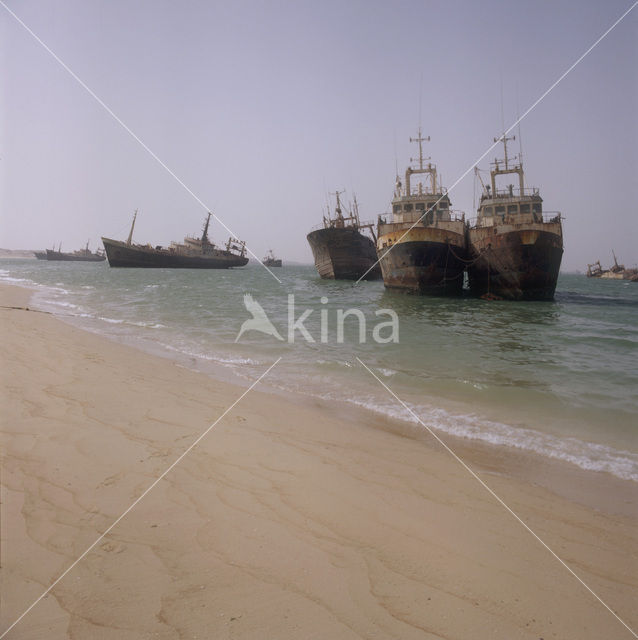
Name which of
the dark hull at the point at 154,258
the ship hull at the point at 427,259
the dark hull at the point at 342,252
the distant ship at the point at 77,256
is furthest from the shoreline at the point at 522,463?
the distant ship at the point at 77,256

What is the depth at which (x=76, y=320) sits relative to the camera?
1114cm

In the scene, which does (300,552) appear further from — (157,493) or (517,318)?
(517,318)

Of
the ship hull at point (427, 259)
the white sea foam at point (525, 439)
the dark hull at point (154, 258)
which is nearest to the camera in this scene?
the white sea foam at point (525, 439)

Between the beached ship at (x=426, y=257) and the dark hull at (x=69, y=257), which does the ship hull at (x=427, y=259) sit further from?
the dark hull at (x=69, y=257)

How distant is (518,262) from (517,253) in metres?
0.51

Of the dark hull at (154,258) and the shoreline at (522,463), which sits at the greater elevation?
the dark hull at (154,258)

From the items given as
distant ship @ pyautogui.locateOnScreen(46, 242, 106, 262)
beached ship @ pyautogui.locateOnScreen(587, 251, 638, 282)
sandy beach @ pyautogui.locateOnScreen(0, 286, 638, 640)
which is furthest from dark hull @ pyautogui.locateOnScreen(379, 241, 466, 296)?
distant ship @ pyautogui.locateOnScreen(46, 242, 106, 262)

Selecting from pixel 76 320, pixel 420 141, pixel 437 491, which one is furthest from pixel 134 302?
pixel 420 141

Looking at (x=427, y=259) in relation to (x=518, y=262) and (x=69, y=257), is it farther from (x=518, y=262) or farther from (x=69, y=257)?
(x=69, y=257)

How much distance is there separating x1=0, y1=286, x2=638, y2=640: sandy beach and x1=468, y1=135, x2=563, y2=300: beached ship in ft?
58.2

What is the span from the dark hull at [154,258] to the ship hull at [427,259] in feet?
171

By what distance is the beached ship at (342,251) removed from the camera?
34875 mm

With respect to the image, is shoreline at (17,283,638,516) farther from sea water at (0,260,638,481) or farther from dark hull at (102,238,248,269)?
dark hull at (102,238,248,269)

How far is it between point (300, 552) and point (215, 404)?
9.27 ft
